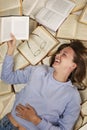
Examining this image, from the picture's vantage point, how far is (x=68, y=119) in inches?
64.9

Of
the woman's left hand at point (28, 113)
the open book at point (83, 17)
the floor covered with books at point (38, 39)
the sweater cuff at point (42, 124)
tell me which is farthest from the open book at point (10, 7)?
the sweater cuff at point (42, 124)

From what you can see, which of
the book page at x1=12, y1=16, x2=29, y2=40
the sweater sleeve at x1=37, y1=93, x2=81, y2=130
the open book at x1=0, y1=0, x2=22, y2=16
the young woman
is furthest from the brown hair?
the open book at x1=0, y1=0, x2=22, y2=16

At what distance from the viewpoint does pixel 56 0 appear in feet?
6.03

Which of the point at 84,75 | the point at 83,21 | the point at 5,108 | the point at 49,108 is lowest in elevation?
the point at 5,108

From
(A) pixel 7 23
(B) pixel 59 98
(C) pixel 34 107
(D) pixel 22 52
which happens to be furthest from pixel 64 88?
(A) pixel 7 23

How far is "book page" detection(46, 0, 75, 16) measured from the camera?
1.81 meters

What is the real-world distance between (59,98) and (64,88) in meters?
0.06

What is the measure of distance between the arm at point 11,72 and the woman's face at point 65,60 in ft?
0.67

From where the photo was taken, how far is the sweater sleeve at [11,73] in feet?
5.55

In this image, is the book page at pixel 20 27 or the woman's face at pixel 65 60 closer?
the woman's face at pixel 65 60

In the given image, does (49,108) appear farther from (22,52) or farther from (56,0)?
(56,0)

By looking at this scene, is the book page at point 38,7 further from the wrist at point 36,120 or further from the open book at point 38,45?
the wrist at point 36,120

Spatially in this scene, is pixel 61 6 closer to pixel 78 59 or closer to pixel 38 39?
pixel 38 39

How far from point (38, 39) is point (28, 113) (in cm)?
48
